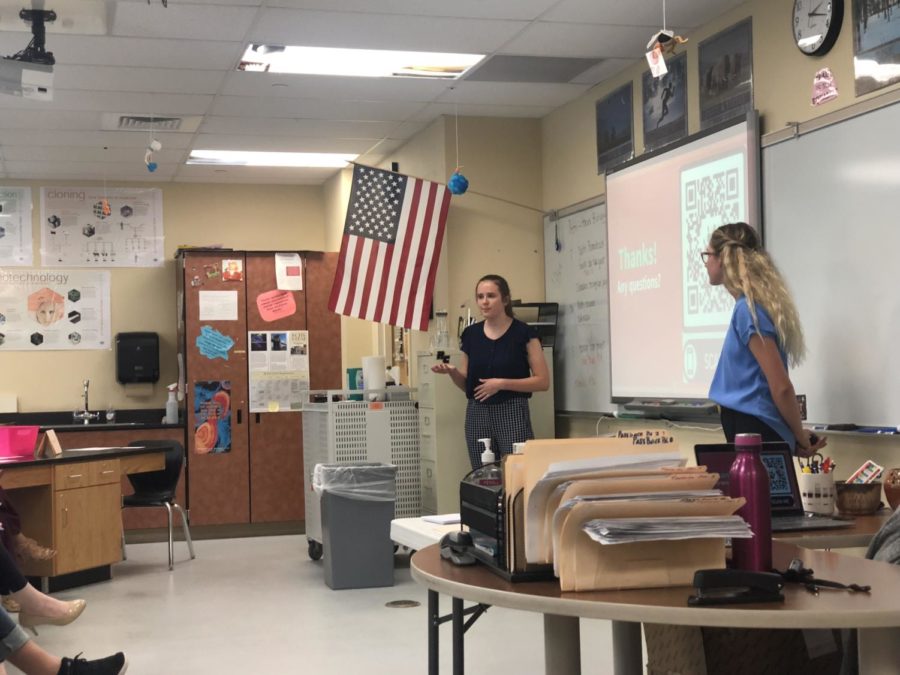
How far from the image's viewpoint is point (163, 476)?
7.22 metres

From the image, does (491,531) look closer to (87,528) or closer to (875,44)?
(875,44)

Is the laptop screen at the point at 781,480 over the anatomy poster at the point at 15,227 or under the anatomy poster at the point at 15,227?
under

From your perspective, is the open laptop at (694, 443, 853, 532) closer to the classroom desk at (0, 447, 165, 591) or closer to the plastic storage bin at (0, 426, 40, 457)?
the classroom desk at (0, 447, 165, 591)

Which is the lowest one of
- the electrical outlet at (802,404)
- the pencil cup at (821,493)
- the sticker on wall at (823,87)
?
the pencil cup at (821,493)

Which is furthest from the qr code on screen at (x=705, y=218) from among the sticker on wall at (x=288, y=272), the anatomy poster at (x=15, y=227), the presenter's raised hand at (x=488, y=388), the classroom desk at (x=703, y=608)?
the anatomy poster at (x=15, y=227)

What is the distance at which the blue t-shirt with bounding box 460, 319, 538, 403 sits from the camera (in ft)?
18.5

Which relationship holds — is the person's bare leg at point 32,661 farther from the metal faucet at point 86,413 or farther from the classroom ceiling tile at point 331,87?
the metal faucet at point 86,413

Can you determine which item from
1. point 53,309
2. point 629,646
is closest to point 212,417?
point 53,309

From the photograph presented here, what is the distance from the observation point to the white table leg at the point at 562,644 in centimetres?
208

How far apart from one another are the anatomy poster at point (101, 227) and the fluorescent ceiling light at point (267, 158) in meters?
1.04

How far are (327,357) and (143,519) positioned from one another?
74.4 inches

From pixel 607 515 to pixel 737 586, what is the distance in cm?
25

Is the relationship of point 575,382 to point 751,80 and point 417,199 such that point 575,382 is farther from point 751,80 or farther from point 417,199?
point 751,80

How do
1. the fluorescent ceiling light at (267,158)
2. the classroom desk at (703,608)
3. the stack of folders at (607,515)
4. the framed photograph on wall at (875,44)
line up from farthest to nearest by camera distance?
the fluorescent ceiling light at (267,158) → the framed photograph on wall at (875,44) → the stack of folders at (607,515) → the classroom desk at (703,608)
